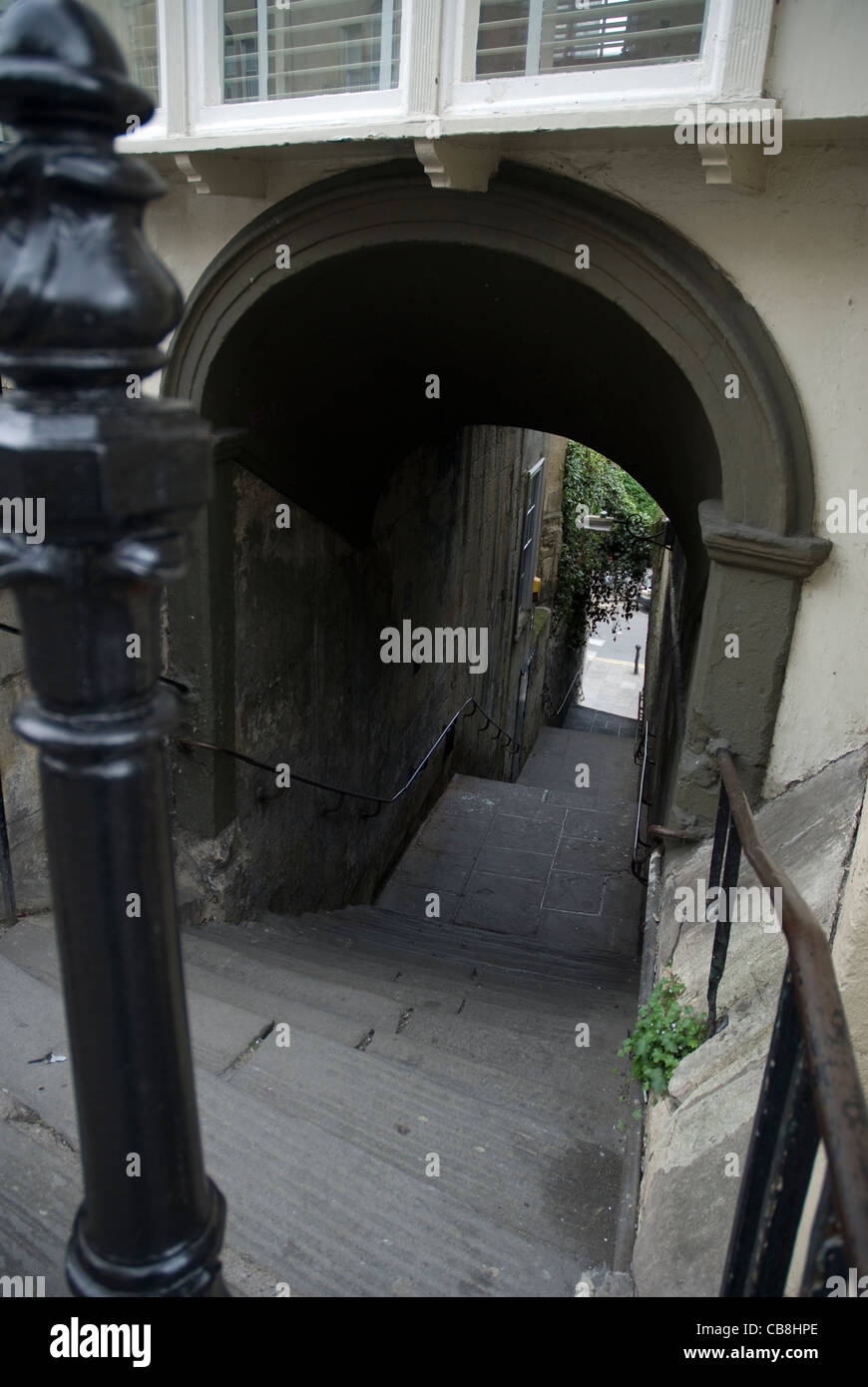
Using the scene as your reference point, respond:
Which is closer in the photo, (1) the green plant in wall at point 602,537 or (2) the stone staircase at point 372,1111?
(2) the stone staircase at point 372,1111

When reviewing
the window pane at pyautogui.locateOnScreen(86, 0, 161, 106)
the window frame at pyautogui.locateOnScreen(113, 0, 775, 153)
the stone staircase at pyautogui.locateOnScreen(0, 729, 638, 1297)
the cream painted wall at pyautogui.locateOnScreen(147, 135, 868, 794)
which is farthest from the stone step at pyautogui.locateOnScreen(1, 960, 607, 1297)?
the window pane at pyautogui.locateOnScreen(86, 0, 161, 106)

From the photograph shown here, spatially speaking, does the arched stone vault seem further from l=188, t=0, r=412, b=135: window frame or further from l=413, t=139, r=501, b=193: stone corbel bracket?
l=188, t=0, r=412, b=135: window frame

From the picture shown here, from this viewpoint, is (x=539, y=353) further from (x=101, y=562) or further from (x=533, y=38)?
(x=101, y=562)

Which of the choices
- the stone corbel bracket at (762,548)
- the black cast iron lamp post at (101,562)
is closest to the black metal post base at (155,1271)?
the black cast iron lamp post at (101,562)

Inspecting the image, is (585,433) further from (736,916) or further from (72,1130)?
(72,1130)

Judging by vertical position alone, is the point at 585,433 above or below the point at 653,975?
above

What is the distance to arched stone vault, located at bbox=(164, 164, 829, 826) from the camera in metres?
3.54

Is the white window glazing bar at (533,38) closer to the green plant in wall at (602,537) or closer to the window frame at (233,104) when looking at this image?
the window frame at (233,104)

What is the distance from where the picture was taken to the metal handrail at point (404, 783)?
487 centimetres

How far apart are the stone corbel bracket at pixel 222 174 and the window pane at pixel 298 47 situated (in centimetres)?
24

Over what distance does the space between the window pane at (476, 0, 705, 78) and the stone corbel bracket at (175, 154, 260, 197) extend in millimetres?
1131
